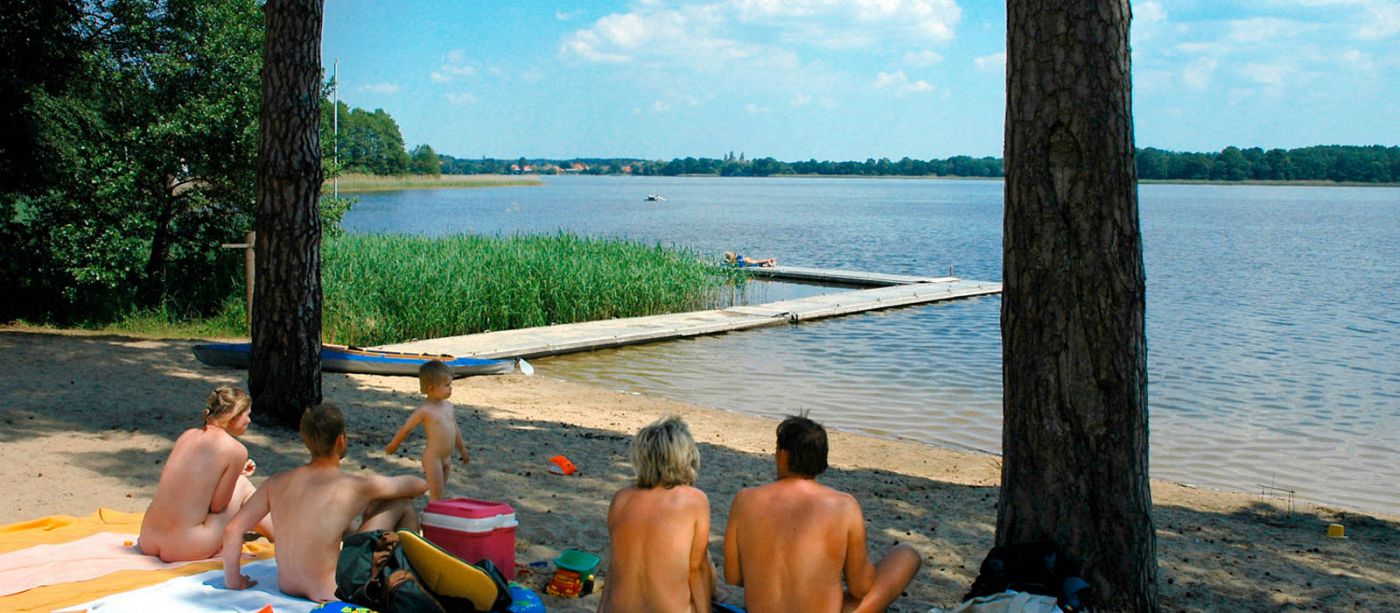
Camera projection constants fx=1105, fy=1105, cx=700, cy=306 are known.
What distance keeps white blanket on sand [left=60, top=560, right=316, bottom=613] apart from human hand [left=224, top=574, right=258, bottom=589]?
0.9 inches

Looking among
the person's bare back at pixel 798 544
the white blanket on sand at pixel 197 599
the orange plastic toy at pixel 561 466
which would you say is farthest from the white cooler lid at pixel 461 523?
the orange plastic toy at pixel 561 466

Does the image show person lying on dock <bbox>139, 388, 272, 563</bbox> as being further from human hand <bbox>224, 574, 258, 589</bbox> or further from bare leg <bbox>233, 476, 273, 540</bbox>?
human hand <bbox>224, 574, 258, 589</bbox>

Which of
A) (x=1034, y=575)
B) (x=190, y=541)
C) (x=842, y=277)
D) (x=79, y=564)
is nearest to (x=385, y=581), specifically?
(x=190, y=541)

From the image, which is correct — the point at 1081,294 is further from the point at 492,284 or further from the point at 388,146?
the point at 388,146

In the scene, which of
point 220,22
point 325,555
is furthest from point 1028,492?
point 220,22

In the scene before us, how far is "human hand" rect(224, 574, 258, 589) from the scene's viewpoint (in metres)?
4.42

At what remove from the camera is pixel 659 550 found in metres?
3.89

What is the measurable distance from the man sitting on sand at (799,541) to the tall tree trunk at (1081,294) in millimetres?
1075

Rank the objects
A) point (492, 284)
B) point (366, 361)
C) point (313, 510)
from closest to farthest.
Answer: point (313, 510) → point (366, 361) → point (492, 284)

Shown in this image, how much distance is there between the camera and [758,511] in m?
3.95

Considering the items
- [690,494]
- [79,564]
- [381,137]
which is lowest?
[79,564]

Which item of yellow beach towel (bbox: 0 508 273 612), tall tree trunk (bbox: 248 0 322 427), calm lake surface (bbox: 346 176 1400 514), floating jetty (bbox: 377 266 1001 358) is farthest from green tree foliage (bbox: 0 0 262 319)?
yellow beach towel (bbox: 0 508 273 612)

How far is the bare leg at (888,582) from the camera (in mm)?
4059

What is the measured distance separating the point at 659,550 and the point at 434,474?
93.8 inches
